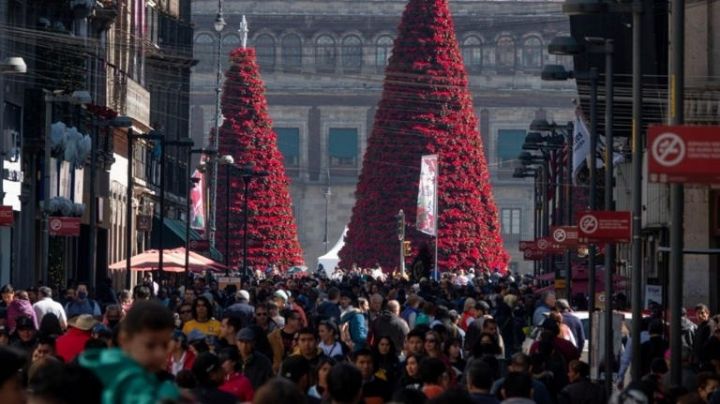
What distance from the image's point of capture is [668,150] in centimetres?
1580

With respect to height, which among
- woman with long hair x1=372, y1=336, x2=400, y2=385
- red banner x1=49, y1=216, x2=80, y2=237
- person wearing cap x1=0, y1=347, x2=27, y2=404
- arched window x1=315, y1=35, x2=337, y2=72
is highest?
arched window x1=315, y1=35, x2=337, y2=72

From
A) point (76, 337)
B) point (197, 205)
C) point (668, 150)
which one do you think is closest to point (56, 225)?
point (76, 337)

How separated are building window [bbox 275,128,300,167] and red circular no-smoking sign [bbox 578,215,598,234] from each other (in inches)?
4832

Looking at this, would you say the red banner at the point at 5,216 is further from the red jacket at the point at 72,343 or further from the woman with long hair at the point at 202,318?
the red jacket at the point at 72,343

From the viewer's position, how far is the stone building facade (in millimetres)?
146750

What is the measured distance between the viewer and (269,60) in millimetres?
149125

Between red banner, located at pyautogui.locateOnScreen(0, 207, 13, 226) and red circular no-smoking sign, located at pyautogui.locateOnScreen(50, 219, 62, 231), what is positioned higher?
red banner, located at pyautogui.locateOnScreen(0, 207, 13, 226)

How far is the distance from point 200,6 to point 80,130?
299ft

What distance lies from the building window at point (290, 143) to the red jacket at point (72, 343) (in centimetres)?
13014

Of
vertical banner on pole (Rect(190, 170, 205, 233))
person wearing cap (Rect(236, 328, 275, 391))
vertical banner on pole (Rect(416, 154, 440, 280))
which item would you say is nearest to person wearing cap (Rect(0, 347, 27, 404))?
person wearing cap (Rect(236, 328, 275, 391))

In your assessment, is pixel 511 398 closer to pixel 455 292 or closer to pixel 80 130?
pixel 455 292

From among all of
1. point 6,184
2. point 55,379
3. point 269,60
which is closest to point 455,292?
point 6,184

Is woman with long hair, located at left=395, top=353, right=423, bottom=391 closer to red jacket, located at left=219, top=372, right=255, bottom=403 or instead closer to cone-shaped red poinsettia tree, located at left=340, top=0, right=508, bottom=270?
red jacket, located at left=219, top=372, right=255, bottom=403

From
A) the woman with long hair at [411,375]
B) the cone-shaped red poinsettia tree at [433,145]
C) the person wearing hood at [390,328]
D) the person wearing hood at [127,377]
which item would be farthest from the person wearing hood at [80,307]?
the cone-shaped red poinsettia tree at [433,145]
